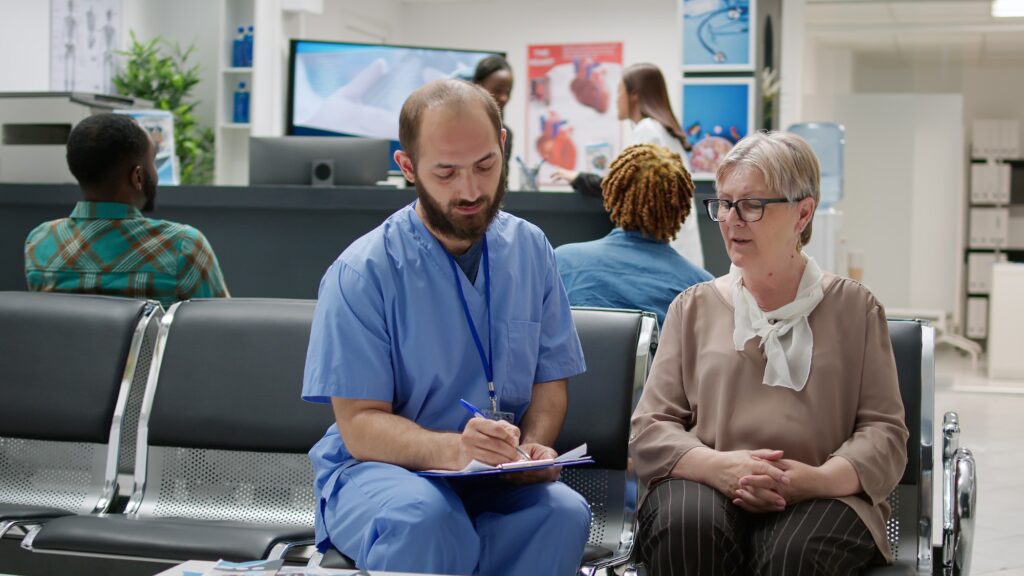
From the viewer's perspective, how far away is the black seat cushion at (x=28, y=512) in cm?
221

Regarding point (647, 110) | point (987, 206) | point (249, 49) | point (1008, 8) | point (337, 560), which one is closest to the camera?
point (337, 560)

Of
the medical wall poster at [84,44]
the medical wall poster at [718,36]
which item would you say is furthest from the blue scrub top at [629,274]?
the medical wall poster at [84,44]

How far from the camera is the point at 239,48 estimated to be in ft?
25.9

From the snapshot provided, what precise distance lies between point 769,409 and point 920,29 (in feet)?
29.9

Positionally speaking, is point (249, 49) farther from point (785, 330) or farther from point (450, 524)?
point (450, 524)

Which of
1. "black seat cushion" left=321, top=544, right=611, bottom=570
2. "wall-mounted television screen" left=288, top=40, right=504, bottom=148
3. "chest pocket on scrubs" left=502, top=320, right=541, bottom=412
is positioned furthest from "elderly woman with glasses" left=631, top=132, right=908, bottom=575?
"wall-mounted television screen" left=288, top=40, right=504, bottom=148

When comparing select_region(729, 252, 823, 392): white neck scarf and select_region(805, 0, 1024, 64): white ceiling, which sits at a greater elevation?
select_region(805, 0, 1024, 64): white ceiling

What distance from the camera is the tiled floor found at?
3668 millimetres

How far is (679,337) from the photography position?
202cm

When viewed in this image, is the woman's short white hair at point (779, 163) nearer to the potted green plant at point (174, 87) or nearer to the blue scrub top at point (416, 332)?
the blue scrub top at point (416, 332)

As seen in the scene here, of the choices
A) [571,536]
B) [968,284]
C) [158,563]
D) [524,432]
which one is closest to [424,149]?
[524,432]

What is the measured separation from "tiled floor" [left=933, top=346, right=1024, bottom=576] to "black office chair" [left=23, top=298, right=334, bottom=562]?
1928 millimetres

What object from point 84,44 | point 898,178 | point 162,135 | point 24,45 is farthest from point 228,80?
point 898,178

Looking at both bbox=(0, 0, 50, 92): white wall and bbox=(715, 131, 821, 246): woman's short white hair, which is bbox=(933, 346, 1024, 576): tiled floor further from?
bbox=(0, 0, 50, 92): white wall
